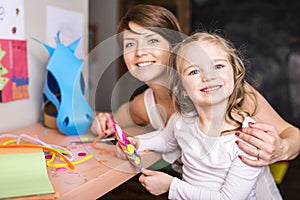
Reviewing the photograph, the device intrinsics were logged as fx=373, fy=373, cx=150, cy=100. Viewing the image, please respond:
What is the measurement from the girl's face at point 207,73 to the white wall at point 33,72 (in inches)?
23.7

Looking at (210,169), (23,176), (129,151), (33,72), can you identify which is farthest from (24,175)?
(33,72)

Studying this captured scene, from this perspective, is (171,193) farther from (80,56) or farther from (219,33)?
(80,56)

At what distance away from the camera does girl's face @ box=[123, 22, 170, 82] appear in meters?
1.01

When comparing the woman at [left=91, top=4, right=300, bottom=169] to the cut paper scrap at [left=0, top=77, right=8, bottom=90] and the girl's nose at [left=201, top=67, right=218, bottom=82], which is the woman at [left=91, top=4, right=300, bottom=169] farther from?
the cut paper scrap at [left=0, top=77, right=8, bottom=90]

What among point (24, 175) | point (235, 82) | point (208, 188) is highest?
point (235, 82)

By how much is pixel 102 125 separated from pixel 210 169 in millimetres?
378

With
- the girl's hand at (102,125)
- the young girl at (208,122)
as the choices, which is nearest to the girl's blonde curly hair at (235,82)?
the young girl at (208,122)

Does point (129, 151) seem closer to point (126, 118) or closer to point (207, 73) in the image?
point (207, 73)

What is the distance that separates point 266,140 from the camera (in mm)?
866

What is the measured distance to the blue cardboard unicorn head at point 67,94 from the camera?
1146mm

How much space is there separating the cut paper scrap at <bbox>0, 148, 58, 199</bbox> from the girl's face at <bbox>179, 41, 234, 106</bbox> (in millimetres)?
378

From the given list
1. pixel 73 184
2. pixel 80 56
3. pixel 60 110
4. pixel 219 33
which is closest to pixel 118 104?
pixel 80 56

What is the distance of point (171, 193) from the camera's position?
2.95 ft

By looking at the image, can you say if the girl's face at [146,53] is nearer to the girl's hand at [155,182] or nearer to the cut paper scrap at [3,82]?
the girl's hand at [155,182]
